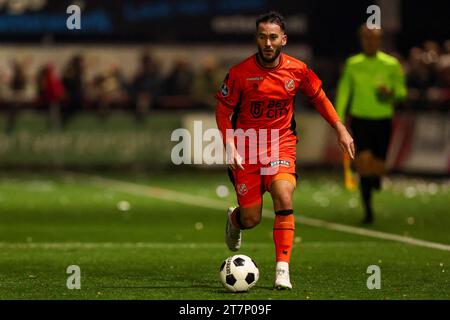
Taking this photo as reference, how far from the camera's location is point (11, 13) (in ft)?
96.4

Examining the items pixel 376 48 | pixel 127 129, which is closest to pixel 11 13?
pixel 127 129

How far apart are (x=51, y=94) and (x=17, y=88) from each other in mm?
863

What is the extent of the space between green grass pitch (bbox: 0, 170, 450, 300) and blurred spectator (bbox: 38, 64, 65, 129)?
3.41 m

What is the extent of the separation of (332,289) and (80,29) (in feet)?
64.2

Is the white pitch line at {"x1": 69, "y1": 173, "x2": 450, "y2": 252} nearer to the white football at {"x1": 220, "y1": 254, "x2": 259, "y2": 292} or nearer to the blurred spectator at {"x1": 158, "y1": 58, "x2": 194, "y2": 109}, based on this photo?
the blurred spectator at {"x1": 158, "y1": 58, "x2": 194, "y2": 109}

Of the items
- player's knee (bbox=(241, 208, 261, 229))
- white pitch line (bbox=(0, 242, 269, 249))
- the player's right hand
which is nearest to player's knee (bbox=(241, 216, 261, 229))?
player's knee (bbox=(241, 208, 261, 229))

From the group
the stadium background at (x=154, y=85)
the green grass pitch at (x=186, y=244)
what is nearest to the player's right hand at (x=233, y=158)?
the green grass pitch at (x=186, y=244)

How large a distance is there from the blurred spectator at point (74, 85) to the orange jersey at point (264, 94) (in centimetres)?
1767

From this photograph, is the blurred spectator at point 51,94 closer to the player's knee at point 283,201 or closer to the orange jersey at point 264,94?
the orange jersey at point 264,94

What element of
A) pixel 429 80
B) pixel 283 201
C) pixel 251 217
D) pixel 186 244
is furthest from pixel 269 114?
pixel 429 80

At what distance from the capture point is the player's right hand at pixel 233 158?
10930 mm

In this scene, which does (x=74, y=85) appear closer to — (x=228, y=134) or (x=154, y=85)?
(x=154, y=85)
